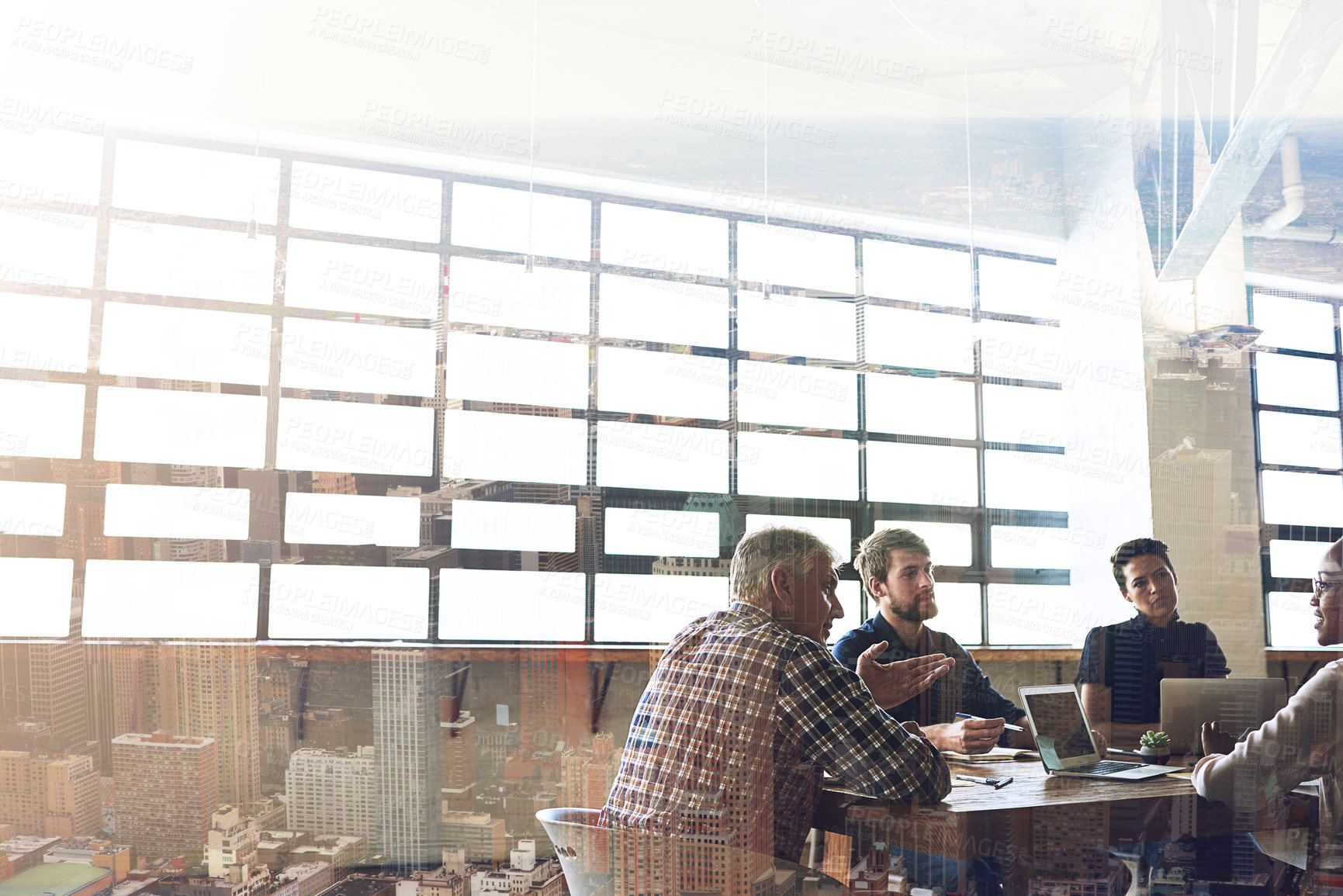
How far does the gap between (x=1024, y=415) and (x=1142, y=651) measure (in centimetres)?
Result: 90

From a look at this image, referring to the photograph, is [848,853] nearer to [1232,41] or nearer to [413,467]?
[413,467]

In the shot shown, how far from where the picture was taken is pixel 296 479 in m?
2.88

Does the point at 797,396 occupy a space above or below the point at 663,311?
below

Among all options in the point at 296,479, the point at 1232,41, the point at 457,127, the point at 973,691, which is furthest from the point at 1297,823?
the point at 457,127

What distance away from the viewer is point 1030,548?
9.62 feet

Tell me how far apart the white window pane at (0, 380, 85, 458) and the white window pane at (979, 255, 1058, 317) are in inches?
119

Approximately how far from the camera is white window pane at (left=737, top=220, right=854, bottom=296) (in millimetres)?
3076

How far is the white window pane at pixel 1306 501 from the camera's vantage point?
96.6 inches

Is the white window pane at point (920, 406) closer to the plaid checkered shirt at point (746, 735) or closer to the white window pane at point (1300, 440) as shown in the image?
the white window pane at point (1300, 440)

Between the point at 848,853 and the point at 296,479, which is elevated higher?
the point at 296,479

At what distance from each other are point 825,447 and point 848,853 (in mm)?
1374

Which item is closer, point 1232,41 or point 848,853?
point 848,853

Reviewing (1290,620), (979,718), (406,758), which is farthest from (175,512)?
(1290,620)

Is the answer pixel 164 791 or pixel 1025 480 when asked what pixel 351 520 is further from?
pixel 1025 480
